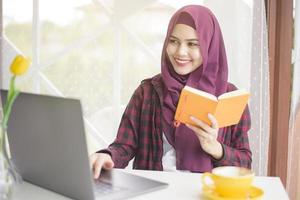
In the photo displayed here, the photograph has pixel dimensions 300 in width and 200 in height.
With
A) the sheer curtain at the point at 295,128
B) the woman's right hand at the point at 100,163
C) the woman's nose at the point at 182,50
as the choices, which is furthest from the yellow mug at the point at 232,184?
the sheer curtain at the point at 295,128

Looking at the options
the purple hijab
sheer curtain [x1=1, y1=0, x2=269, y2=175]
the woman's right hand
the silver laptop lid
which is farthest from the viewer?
sheer curtain [x1=1, y1=0, x2=269, y2=175]

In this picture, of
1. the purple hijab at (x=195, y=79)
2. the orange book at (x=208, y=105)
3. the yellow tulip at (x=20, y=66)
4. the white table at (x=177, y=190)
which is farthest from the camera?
the purple hijab at (x=195, y=79)

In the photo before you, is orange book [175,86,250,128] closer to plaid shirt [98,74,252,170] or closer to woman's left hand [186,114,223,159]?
woman's left hand [186,114,223,159]

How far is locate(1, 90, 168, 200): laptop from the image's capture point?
878 mm

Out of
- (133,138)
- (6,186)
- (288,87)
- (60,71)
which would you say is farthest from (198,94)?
(60,71)

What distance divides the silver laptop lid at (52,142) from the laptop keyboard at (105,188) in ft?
0.25

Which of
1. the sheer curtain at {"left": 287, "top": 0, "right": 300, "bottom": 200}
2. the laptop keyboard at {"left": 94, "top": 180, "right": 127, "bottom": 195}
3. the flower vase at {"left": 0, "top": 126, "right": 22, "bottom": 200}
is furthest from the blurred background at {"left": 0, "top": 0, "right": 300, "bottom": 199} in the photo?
the flower vase at {"left": 0, "top": 126, "right": 22, "bottom": 200}

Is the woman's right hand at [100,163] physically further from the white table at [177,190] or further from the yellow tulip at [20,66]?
the yellow tulip at [20,66]

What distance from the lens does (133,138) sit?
5.53ft

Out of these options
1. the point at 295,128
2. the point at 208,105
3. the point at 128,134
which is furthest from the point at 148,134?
the point at 295,128

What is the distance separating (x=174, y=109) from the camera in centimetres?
167

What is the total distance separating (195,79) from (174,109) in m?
0.13

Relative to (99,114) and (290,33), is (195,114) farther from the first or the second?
(99,114)

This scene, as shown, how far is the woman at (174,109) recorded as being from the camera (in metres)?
1.61
